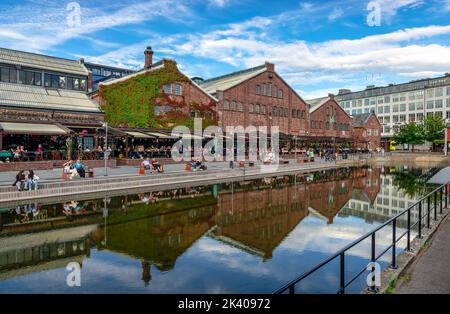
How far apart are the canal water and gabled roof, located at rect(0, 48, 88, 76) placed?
895 inches

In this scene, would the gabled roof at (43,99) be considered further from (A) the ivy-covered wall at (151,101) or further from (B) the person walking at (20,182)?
(B) the person walking at (20,182)

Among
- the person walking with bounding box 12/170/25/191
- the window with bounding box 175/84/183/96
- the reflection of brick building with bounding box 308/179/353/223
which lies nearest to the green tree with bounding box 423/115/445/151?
the reflection of brick building with bounding box 308/179/353/223

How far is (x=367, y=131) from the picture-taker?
2987 inches

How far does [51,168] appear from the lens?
26.8 meters

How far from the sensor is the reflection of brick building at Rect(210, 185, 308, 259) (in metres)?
11.8

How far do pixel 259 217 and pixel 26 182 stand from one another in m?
12.4

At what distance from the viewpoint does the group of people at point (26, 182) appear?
17.7 meters

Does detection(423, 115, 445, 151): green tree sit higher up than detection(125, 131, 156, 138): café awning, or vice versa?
detection(423, 115, 445, 151): green tree

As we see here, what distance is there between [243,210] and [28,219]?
9.53 metres

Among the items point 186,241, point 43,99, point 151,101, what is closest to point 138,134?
point 151,101

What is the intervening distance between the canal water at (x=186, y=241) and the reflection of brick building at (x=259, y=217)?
0.05m

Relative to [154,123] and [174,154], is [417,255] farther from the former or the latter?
[154,123]

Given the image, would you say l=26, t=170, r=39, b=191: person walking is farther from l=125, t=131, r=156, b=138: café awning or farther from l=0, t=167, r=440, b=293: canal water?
l=125, t=131, r=156, b=138: café awning

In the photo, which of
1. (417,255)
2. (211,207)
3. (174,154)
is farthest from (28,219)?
(174,154)
